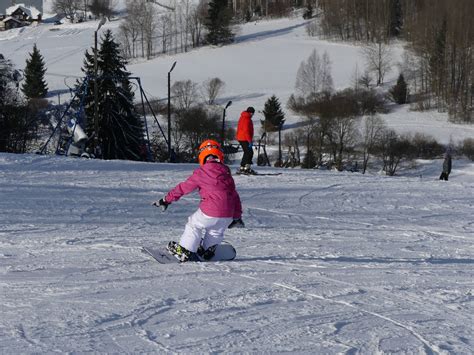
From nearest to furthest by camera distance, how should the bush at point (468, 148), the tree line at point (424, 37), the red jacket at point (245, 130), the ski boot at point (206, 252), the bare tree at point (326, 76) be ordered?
the ski boot at point (206, 252)
the red jacket at point (245, 130)
the bush at point (468, 148)
the tree line at point (424, 37)
the bare tree at point (326, 76)

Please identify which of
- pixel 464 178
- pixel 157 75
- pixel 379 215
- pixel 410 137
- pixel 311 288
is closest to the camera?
pixel 311 288

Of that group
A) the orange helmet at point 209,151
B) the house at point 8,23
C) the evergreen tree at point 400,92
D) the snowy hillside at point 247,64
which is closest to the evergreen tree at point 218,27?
the snowy hillside at point 247,64

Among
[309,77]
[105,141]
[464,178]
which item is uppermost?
[309,77]

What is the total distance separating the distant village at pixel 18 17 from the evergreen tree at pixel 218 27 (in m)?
28.8

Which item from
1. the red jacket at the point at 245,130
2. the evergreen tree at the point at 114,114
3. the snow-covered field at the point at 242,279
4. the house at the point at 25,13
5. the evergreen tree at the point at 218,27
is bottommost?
the snow-covered field at the point at 242,279

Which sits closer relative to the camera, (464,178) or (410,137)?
(464,178)

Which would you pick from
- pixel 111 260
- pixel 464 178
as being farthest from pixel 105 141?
pixel 111 260

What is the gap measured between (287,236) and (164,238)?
5.09 feet

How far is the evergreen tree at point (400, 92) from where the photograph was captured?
59719 mm

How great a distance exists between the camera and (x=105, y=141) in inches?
1326

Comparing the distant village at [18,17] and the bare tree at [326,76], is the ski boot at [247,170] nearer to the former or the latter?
the bare tree at [326,76]

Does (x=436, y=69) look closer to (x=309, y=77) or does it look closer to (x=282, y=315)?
(x=309, y=77)

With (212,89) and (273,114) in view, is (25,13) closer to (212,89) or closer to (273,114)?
(212,89)

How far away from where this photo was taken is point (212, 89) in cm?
6203
